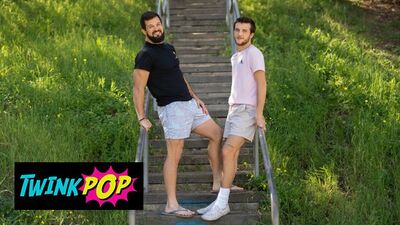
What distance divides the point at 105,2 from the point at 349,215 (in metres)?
8.08

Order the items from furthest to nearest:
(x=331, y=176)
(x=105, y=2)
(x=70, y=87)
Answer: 1. (x=105, y=2)
2. (x=70, y=87)
3. (x=331, y=176)

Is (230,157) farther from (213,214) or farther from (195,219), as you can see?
(195,219)

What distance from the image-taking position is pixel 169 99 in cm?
496

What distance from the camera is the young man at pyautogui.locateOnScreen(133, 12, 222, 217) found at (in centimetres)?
482

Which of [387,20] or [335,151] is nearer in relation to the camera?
[335,151]

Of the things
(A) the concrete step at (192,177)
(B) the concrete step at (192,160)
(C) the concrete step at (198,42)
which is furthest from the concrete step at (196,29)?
(A) the concrete step at (192,177)

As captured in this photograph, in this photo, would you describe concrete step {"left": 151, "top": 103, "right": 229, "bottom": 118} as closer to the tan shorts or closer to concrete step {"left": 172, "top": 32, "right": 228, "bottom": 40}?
the tan shorts

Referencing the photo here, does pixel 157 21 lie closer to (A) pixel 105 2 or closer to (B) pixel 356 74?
(B) pixel 356 74

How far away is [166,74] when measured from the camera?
489 centimetres

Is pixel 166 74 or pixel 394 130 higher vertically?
pixel 166 74

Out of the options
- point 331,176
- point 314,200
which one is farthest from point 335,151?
point 314,200

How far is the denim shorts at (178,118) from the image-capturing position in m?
4.96

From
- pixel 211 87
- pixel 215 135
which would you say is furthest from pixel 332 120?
pixel 215 135

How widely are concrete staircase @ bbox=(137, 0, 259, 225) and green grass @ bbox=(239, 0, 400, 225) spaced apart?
1.07 ft
